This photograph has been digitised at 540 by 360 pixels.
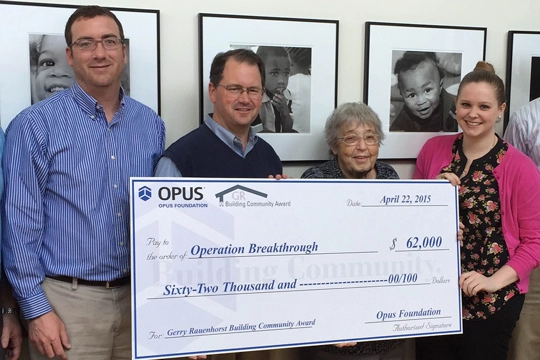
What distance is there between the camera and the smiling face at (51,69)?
73.0 inches

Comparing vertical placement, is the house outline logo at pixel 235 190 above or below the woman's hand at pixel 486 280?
above

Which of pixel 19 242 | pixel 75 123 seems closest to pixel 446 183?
pixel 75 123

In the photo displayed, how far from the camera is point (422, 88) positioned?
230 cm

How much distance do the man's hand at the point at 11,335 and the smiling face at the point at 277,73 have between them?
4.11 ft

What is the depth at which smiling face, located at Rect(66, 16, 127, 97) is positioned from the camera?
1.58 metres

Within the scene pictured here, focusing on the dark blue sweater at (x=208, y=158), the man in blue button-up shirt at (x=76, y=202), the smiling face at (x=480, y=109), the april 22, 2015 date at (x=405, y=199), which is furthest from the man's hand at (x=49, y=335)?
the smiling face at (x=480, y=109)

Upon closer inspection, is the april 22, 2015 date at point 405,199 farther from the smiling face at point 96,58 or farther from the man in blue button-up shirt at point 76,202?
the smiling face at point 96,58

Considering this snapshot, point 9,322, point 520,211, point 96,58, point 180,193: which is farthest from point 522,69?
point 9,322

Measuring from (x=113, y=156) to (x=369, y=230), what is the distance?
2.83 ft

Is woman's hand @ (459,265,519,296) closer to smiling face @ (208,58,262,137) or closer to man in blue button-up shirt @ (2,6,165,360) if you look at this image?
smiling face @ (208,58,262,137)

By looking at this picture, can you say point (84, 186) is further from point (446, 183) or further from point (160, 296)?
point (446, 183)

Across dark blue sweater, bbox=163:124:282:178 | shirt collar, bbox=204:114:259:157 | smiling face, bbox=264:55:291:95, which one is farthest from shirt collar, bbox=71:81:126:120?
smiling face, bbox=264:55:291:95

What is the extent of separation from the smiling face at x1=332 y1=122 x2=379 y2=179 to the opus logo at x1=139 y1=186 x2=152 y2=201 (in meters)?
0.77

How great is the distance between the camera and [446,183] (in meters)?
1.79
